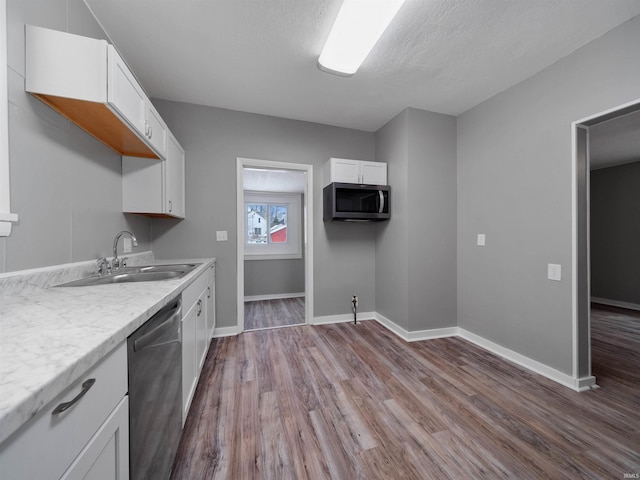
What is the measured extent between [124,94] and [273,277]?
12.4 ft

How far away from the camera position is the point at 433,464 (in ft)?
3.97

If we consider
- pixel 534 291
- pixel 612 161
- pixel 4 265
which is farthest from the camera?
pixel 612 161

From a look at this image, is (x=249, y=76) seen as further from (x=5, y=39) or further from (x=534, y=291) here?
(x=534, y=291)

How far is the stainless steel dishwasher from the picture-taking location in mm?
766

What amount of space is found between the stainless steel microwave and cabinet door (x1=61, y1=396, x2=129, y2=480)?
7.64 ft

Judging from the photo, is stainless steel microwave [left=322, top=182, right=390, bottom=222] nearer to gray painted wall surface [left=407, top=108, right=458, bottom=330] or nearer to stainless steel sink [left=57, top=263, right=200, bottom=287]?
gray painted wall surface [left=407, top=108, right=458, bottom=330]

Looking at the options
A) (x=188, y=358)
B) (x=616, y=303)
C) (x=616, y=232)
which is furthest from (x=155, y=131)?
(x=616, y=303)

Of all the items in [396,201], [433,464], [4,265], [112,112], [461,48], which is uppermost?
[461,48]

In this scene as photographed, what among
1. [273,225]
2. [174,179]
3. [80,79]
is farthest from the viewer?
[273,225]

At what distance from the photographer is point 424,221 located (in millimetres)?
2695

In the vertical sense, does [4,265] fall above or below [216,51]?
below

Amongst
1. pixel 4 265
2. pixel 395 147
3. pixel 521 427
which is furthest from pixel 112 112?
pixel 521 427

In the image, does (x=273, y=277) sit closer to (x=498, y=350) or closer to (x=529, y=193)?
(x=498, y=350)

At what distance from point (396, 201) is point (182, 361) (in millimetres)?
2486
